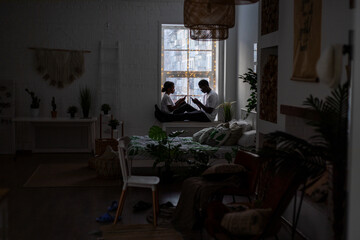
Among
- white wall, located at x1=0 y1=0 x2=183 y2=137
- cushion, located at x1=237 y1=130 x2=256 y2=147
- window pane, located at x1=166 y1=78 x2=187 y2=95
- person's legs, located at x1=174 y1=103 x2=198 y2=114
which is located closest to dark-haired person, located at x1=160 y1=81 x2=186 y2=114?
person's legs, located at x1=174 y1=103 x2=198 y2=114

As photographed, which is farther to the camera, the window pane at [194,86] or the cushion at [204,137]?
the window pane at [194,86]

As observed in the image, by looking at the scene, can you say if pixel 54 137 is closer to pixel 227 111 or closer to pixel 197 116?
pixel 197 116

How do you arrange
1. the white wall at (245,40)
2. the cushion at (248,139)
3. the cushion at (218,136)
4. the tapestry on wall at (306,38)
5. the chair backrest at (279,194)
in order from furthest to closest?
the white wall at (245,40)
the cushion at (218,136)
the cushion at (248,139)
the tapestry on wall at (306,38)
the chair backrest at (279,194)

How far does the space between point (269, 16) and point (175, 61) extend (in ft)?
16.5

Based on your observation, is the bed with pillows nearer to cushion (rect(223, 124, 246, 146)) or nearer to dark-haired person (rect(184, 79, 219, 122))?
cushion (rect(223, 124, 246, 146))

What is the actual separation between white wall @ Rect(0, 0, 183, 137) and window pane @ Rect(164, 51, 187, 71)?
311 mm

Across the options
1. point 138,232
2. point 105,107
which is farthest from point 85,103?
point 138,232

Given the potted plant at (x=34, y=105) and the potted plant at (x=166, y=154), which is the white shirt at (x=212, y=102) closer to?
the potted plant at (x=166, y=154)

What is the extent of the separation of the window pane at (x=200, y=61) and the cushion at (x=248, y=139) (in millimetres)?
3269

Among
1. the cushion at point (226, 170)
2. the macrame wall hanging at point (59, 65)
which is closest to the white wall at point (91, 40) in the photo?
the macrame wall hanging at point (59, 65)

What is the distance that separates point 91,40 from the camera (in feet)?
34.1

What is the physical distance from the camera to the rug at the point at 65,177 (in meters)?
7.31

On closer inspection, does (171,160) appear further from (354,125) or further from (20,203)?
(354,125)

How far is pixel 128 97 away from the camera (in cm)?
1056
